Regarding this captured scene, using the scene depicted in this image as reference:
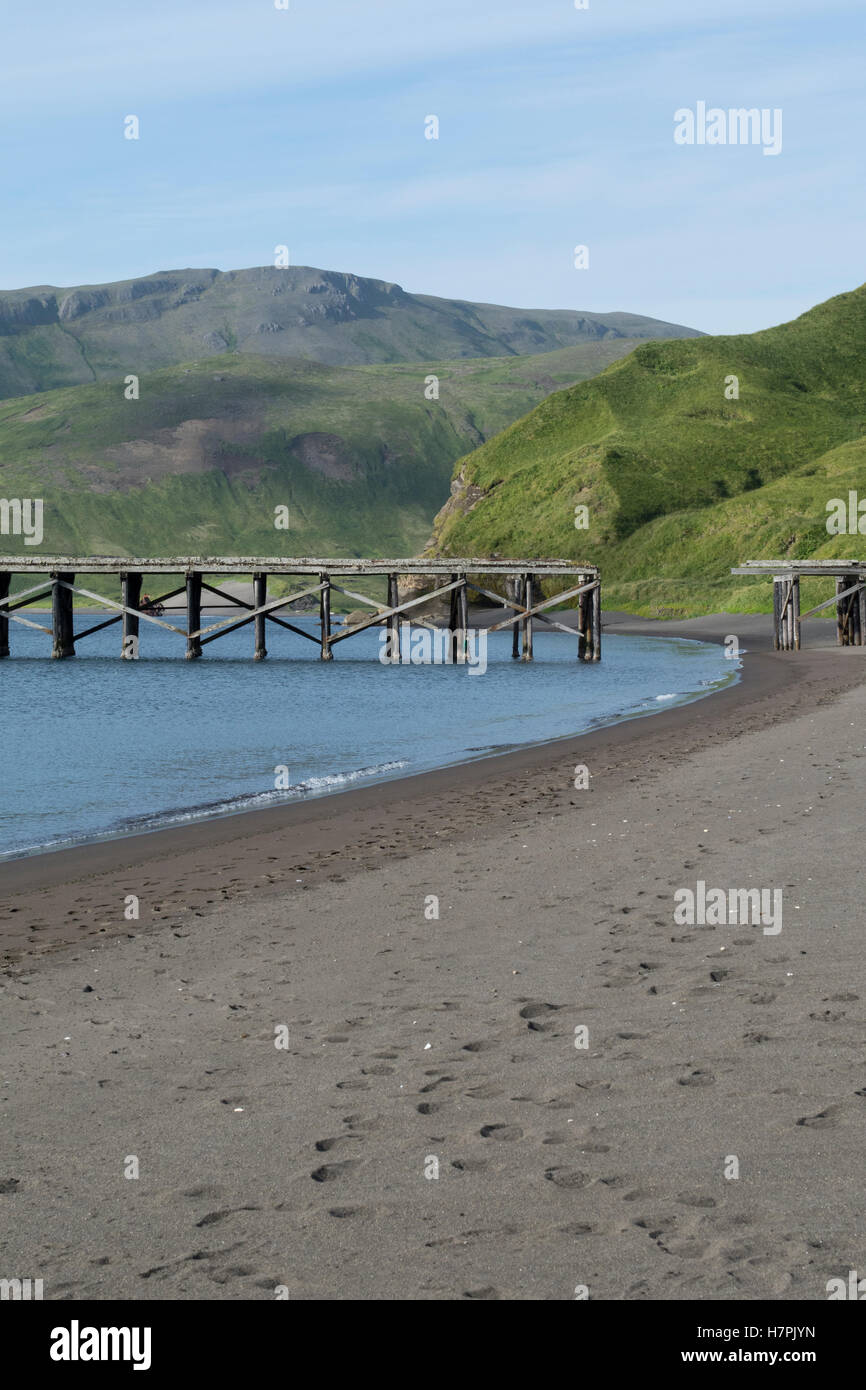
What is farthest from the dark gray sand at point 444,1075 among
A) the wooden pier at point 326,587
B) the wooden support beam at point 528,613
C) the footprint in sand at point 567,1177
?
the wooden support beam at point 528,613

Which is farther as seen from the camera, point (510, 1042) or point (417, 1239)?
point (510, 1042)

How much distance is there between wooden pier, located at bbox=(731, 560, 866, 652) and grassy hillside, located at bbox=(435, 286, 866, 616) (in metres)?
22.6

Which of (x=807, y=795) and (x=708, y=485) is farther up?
(x=708, y=485)

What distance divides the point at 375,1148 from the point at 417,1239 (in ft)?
2.79

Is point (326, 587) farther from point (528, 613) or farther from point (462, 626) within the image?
point (528, 613)

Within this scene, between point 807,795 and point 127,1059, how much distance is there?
1027 centimetres

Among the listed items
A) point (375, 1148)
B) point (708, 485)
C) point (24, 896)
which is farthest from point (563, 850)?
point (708, 485)

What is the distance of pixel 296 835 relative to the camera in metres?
15.8

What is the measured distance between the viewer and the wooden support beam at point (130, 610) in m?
60.1

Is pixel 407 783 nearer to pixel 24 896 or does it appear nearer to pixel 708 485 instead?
pixel 24 896

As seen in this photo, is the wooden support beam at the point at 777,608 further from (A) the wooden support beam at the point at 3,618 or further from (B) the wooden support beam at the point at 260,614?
(A) the wooden support beam at the point at 3,618
